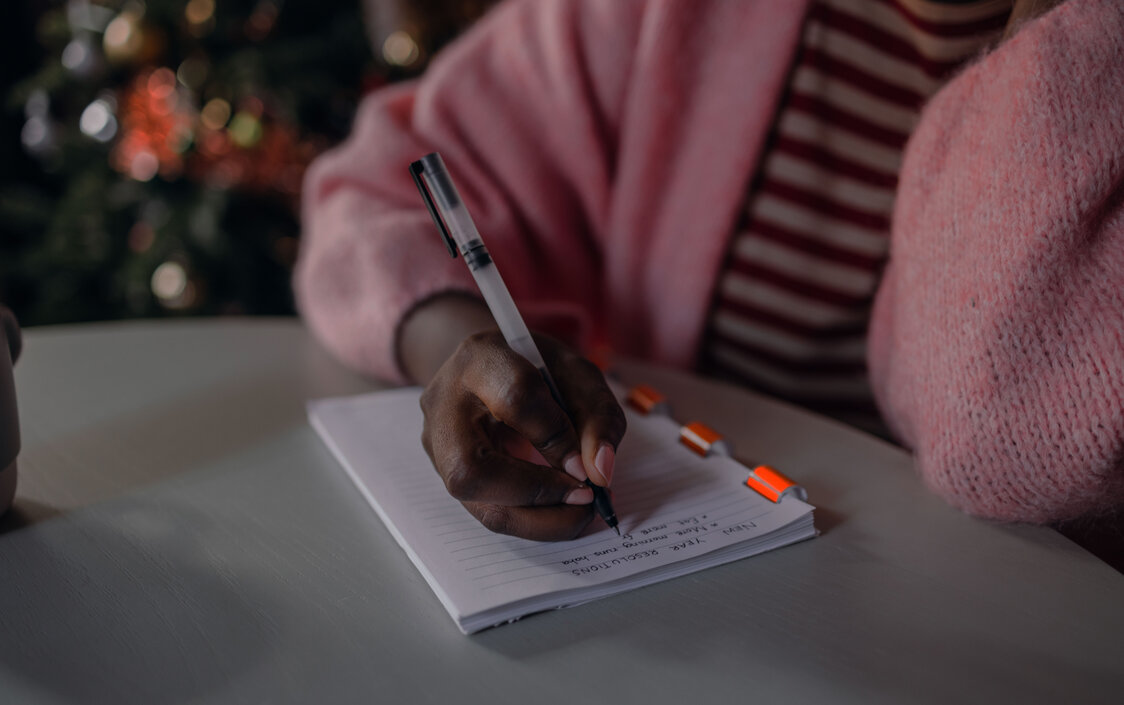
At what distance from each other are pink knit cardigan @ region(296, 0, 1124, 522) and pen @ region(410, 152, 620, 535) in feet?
0.49

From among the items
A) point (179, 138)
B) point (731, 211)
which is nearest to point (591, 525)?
point (731, 211)

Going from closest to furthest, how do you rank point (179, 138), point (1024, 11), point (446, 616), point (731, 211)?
point (446, 616) < point (1024, 11) < point (731, 211) < point (179, 138)

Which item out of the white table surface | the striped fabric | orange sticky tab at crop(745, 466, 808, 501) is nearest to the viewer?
the white table surface

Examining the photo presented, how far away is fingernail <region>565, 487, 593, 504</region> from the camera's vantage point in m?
0.35

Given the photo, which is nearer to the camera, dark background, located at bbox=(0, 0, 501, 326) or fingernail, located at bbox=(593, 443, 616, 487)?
fingernail, located at bbox=(593, 443, 616, 487)

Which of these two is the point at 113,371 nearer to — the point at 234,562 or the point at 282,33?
the point at 234,562

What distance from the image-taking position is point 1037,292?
375mm

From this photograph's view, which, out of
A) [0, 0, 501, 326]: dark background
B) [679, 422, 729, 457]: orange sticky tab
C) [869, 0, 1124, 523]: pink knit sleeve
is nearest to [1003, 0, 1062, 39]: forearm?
[869, 0, 1124, 523]: pink knit sleeve

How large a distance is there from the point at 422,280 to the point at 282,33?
1068 mm

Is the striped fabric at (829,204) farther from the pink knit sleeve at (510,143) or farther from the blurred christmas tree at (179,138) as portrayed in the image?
the blurred christmas tree at (179,138)

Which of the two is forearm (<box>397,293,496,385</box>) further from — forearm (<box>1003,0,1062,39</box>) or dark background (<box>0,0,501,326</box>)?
dark background (<box>0,0,501,326</box>)

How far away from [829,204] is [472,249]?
394 mm

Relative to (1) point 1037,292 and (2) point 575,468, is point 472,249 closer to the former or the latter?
(2) point 575,468

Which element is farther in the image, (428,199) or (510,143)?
(510,143)
